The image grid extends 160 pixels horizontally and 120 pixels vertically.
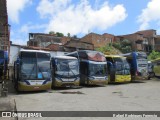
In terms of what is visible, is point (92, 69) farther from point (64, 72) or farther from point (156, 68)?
point (156, 68)

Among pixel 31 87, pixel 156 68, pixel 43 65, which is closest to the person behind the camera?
pixel 31 87

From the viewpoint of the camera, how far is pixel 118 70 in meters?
25.9

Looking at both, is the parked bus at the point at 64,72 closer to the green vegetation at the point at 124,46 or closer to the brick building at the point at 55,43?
the brick building at the point at 55,43

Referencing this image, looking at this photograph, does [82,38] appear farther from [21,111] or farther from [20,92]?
[21,111]

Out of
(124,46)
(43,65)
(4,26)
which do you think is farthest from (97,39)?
(43,65)

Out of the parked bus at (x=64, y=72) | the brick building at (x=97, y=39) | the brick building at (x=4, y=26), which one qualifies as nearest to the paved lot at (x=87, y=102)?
the parked bus at (x=64, y=72)

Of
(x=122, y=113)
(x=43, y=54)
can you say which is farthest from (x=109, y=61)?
(x=122, y=113)

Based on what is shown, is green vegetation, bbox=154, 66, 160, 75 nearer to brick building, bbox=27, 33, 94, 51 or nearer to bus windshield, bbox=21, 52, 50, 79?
bus windshield, bbox=21, 52, 50, 79

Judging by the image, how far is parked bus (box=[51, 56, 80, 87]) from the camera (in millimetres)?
21078

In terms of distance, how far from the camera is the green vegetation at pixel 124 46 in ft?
244

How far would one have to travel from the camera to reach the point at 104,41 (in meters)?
79.0

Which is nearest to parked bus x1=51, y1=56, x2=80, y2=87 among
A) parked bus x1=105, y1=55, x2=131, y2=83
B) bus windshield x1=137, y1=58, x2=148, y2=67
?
parked bus x1=105, y1=55, x2=131, y2=83

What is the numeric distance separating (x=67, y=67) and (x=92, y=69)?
8.59 ft

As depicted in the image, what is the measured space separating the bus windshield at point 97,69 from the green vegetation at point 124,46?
167 feet
